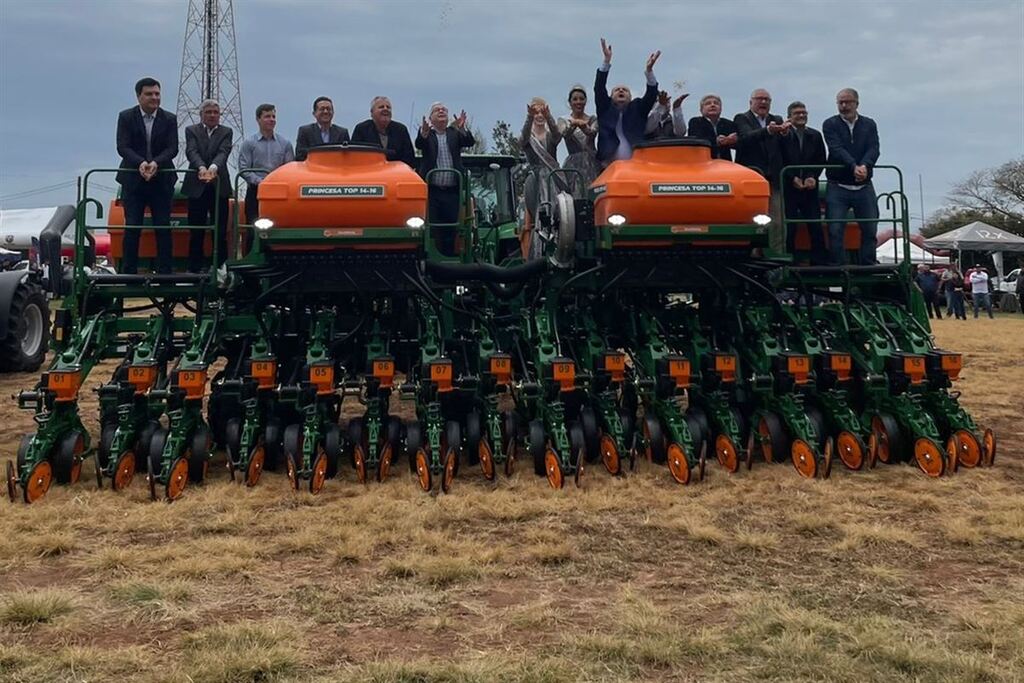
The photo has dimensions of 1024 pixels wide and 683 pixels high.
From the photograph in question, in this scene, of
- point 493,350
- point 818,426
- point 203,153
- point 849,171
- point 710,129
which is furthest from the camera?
point 710,129

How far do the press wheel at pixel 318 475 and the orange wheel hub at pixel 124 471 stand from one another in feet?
4.33

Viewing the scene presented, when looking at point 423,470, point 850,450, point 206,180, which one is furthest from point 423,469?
point 206,180

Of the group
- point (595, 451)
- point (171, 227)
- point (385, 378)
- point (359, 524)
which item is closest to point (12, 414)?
point (171, 227)

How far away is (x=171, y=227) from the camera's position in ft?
24.1

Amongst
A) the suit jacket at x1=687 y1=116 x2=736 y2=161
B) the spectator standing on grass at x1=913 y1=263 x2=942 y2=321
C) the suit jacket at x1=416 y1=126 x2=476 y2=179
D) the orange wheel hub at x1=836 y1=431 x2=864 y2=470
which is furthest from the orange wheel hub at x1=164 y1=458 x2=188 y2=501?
the spectator standing on grass at x1=913 y1=263 x2=942 y2=321

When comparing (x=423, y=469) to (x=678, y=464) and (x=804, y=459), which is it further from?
(x=804, y=459)

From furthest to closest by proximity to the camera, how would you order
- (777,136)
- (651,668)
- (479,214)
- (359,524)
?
(479,214) → (777,136) → (359,524) → (651,668)

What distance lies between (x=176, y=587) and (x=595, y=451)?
136 inches

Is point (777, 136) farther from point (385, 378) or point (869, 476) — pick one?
point (385, 378)

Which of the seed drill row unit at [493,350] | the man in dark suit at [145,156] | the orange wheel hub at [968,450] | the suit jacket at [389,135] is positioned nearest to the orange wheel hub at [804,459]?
the seed drill row unit at [493,350]

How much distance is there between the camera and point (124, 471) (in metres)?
6.26

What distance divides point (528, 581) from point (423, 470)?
1939 mm

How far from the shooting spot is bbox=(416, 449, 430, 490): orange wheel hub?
6180 millimetres

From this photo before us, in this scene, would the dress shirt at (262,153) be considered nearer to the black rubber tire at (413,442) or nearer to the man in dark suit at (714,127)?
the black rubber tire at (413,442)
